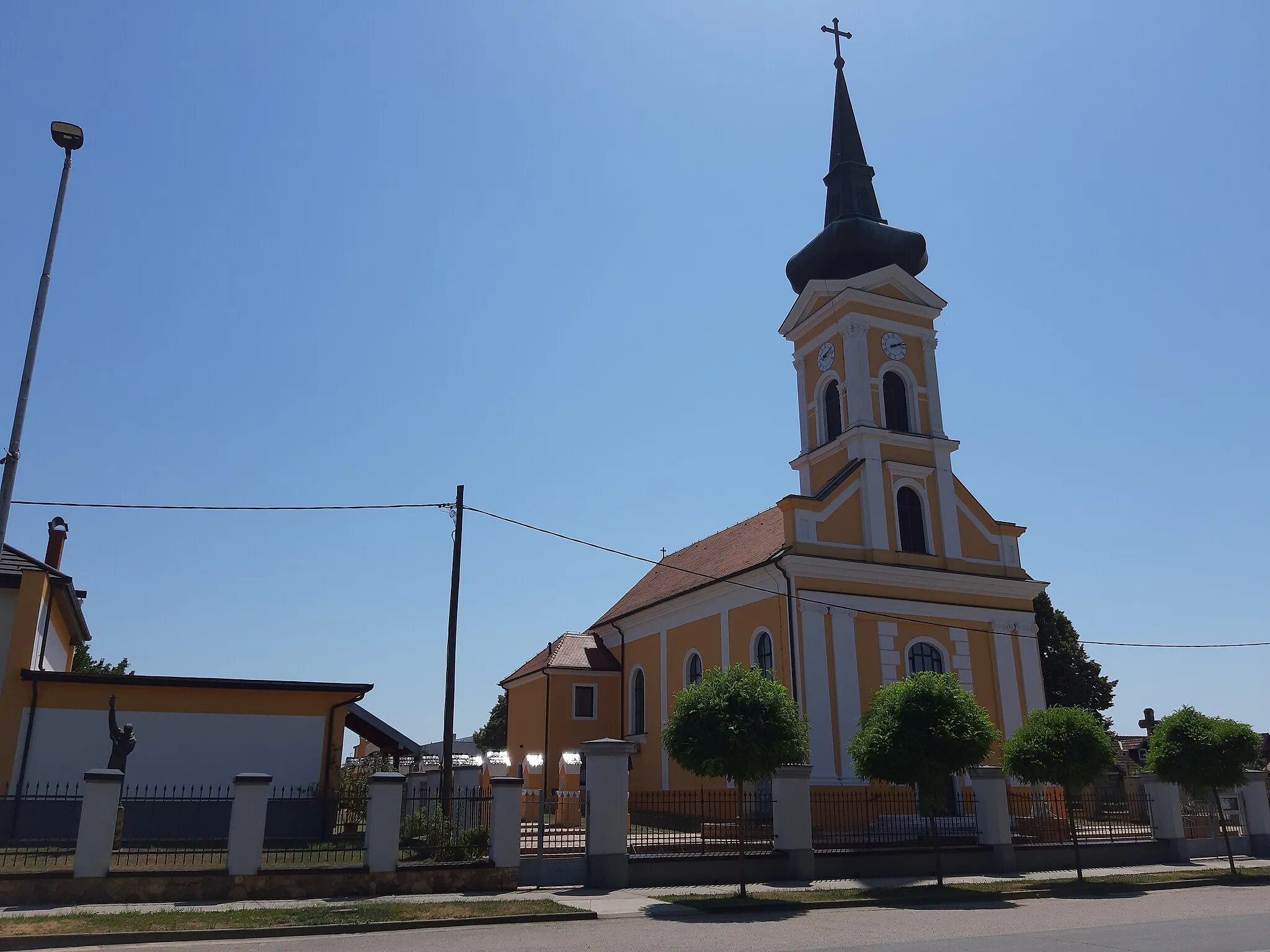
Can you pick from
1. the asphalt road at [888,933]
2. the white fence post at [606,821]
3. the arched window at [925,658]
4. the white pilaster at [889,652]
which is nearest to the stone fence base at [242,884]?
the white fence post at [606,821]

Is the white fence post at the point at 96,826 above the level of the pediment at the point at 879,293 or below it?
below

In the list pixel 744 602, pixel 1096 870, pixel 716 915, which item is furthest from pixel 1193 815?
pixel 716 915

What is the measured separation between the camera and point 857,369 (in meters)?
30.3

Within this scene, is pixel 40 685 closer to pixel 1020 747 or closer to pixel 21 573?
pixel 21 573

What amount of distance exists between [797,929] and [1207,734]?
563 inches

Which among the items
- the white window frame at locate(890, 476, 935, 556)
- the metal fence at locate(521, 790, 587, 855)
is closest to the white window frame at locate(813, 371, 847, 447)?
the white window frame at locate(890, 476, 935, 556)

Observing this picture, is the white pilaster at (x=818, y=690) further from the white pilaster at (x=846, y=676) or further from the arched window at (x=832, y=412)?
the arched window at (x=832, y=412)

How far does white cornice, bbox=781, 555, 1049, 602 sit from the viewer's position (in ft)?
88.8

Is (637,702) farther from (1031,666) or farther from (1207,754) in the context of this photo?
(1207,754)

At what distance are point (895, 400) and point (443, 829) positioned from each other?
2075cm

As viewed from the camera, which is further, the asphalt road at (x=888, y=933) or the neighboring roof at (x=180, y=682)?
the neighboring roof at (x=180, y=682)

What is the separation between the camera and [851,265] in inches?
1237

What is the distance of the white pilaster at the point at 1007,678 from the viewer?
28328 mm

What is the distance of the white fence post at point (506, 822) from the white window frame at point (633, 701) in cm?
1809
